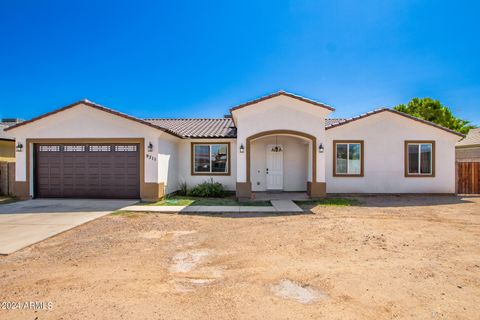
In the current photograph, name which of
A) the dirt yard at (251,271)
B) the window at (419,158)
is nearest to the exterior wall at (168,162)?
the dirt yard at (251,271)

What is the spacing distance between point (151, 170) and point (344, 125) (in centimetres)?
1026

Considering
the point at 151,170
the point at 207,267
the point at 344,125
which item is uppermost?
the point at 344,125

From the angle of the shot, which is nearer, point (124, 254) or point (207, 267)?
point (207, 267)

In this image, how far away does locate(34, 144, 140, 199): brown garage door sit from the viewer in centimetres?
1241

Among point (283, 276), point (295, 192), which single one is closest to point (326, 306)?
point (283, 276)

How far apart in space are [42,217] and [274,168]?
10912 millimetres

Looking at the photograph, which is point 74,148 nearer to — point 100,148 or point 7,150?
point 100,148

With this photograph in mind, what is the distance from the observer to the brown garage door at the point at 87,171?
1241 cm

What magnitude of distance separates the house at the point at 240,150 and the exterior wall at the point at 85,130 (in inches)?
1.9

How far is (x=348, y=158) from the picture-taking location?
14.1 metres

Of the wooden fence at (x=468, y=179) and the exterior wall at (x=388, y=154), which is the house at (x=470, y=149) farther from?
the exterior wall at (x=388, y=154)

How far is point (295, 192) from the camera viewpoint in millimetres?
14844

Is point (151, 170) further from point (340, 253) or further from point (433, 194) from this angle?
point (433, 194)

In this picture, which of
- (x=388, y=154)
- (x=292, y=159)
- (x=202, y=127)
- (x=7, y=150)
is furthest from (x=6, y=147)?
(x=388, y=154)
